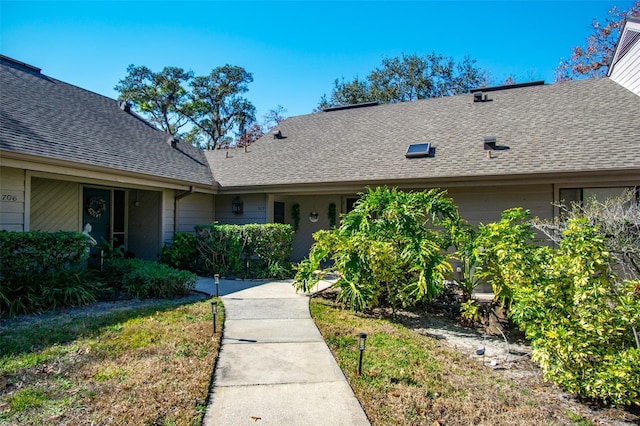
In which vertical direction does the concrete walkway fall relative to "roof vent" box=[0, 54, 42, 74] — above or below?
below

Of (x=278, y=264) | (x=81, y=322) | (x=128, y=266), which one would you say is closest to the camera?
(x=81, y=322)

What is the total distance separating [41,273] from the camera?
5988 mm

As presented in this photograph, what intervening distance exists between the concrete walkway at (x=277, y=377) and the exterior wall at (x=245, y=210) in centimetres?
557

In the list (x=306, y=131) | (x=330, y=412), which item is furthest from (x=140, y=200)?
(x=330, y=412)

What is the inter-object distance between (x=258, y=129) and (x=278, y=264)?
2346cm

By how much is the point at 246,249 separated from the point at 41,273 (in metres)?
4.05

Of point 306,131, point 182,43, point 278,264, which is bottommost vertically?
point 278,264

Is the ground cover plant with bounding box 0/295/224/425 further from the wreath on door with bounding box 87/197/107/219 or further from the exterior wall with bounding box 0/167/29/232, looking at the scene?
the wreath on door with bounding box 87/197/107/219

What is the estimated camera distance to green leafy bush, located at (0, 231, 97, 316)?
548 centimetres

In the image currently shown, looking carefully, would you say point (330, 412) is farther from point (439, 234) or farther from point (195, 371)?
point (439, 234)

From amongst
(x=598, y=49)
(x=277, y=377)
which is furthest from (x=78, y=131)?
(x=598, y=49)

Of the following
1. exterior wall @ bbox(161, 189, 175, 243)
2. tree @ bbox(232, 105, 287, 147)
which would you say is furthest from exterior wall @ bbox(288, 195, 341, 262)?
tree @ bbox(232, 105, 287, 147)

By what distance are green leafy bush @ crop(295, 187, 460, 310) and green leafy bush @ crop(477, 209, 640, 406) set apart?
1.85 metres

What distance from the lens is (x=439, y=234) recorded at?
629 centimetres
